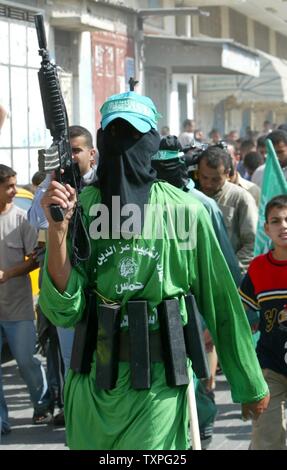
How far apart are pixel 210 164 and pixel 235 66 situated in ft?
69.1

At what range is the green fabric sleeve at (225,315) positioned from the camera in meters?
4.11

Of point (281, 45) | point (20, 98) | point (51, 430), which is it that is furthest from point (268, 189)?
point (281, 45)

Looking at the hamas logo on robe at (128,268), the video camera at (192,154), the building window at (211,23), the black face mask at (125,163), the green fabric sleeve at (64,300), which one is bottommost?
the green fabric sleeve at (64,300)

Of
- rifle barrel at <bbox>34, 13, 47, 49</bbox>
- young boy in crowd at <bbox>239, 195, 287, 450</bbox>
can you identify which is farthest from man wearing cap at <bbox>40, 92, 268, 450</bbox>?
young boy in crowd at <bbox>239, 195, 287, 450</bbox>

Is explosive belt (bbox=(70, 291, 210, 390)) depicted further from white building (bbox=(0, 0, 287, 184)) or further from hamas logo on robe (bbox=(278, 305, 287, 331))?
hamas logo on robe (bbox=(278, 305, 287, 331))

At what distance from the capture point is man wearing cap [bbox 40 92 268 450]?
3.89 metres

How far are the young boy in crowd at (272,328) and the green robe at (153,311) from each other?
140 centimetres

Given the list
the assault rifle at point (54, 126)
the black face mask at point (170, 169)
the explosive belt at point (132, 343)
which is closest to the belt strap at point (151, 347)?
the explosive belt at point (132, 343)

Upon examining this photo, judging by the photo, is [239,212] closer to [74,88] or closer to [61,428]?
[61,428]

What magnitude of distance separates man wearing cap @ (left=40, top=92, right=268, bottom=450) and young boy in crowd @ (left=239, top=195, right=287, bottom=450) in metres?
1.41

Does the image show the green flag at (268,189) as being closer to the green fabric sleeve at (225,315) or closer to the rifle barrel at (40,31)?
the green fabric sleeve at (225,315)

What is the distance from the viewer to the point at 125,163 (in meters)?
3.89

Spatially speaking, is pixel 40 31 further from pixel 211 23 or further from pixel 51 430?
pixel 211 23
